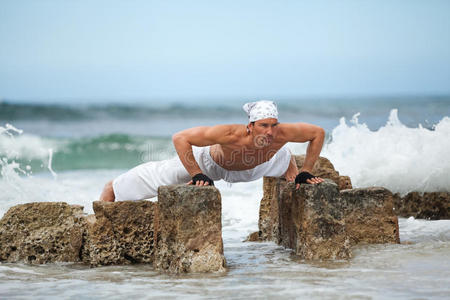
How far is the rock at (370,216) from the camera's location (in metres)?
6.46

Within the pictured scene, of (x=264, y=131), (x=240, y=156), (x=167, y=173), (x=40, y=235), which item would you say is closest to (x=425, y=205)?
(x=240, y=156)

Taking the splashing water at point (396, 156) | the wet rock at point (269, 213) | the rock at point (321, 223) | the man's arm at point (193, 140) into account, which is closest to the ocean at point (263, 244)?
the splashing water at point (396, 156)

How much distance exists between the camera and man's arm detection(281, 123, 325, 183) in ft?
19.6

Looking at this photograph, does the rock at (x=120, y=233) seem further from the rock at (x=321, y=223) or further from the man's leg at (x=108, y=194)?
the rock at (x=321, y=223)

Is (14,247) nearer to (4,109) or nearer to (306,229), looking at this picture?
(306,229)

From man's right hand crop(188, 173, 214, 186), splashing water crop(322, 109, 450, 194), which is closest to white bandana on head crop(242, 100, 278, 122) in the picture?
man's right hand crop(188, 173, 214, 186)

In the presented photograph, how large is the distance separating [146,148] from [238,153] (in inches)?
767

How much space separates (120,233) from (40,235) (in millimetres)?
822

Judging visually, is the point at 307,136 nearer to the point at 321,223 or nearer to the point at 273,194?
the point at 321,223

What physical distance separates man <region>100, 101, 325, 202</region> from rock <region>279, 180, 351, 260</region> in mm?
126

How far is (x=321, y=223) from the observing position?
5.68 metres

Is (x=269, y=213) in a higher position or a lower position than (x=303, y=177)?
lower

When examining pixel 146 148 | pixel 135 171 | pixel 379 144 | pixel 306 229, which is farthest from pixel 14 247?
pixel 146 148

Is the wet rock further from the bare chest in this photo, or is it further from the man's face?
the man's face
